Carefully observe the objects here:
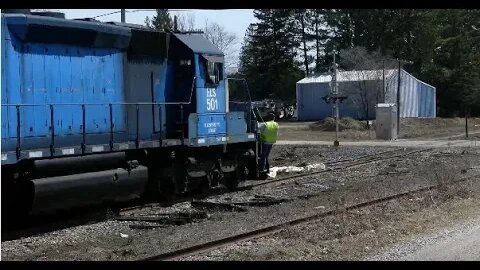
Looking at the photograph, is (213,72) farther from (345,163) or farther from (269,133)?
(345,163)

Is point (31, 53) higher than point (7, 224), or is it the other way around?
point (31, 53)

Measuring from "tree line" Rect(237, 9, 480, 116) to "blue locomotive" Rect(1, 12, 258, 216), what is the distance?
45.8 metres

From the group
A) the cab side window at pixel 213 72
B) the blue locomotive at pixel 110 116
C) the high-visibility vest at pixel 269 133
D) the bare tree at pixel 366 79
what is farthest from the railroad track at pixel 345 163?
the bare tree at pixel 366 79

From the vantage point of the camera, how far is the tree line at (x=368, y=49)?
2501 inches

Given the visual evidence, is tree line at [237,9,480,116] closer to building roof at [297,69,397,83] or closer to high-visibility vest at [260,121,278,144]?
building roof at [297,69,397,83]

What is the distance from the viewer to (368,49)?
6406 cm

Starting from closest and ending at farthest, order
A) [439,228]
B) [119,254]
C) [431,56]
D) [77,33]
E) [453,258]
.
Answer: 1. [453,258]
2. [119,254]
3. [439,228]
4. [77,33]
5. [431,56]

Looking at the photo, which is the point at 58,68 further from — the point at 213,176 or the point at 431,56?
the point at 431,56

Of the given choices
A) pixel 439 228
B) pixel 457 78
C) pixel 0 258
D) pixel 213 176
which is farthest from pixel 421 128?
pixel 0 258

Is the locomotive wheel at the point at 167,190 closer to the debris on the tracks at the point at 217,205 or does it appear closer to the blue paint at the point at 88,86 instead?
the debris on the tracks at the point at 217,205

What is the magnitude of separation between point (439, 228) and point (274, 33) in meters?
55.4

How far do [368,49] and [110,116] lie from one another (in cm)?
5382

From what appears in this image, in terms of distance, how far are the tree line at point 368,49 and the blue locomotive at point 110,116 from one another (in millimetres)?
45847

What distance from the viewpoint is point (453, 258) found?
788 centimetres
